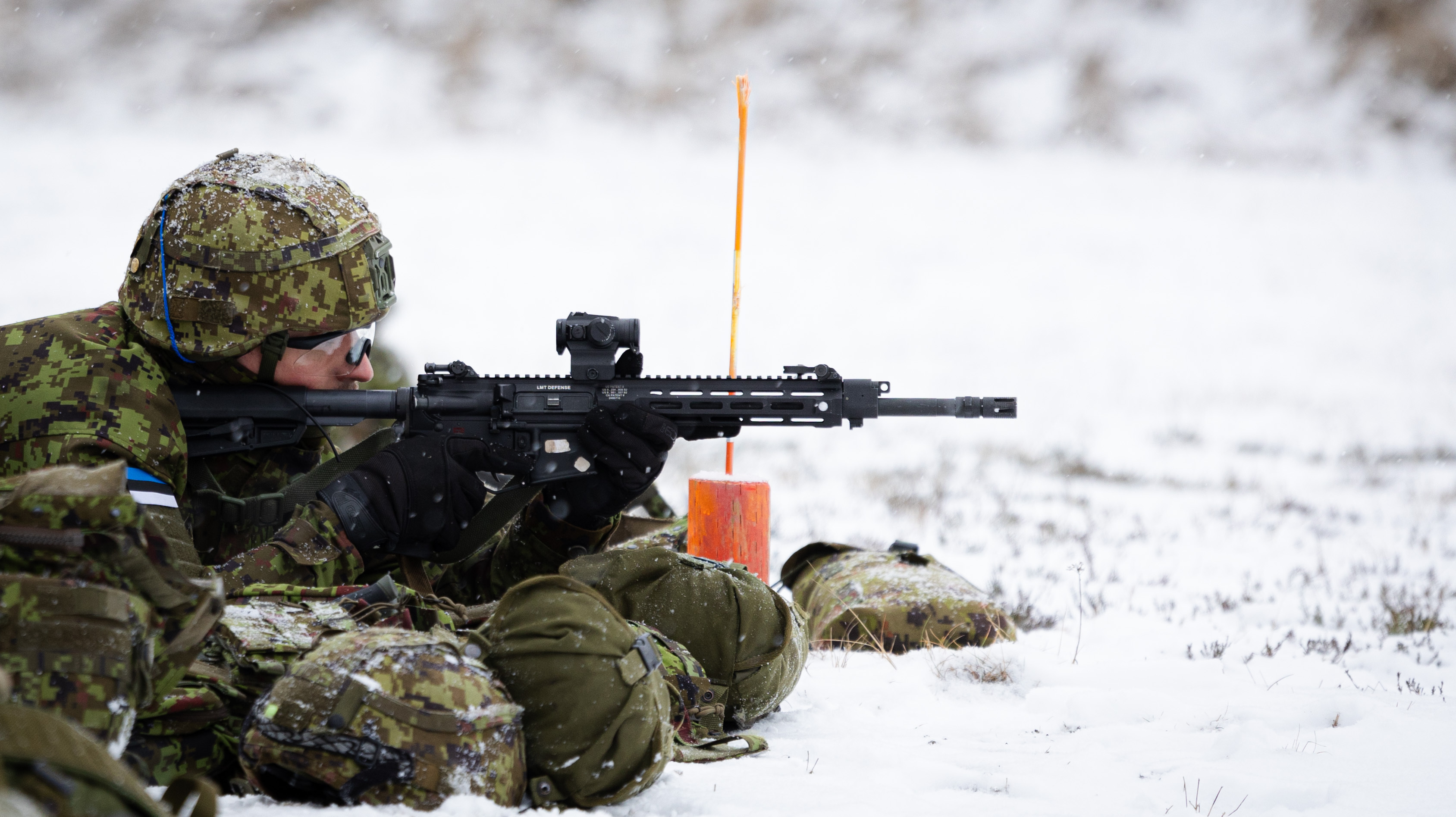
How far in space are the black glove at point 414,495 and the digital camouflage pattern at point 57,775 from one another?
1.69 m

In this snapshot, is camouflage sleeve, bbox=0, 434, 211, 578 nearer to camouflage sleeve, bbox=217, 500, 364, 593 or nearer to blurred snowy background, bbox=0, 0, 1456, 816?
camouflage sleeve, bbox=217, 500, 364, 593

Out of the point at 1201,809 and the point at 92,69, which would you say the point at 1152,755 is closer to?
the point at 1201,809

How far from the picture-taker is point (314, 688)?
2.05 meters

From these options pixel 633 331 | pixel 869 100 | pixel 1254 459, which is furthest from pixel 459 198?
pixel 633 331

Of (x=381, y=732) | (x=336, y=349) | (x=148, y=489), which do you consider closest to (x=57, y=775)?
(x=381, y=732)

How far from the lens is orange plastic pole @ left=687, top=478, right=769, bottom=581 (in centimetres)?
465

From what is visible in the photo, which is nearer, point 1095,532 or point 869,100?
point 1095,532

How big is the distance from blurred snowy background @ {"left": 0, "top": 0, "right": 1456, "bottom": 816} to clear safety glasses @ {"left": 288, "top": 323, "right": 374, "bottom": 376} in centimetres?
172

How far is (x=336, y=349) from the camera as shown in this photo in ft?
11.7

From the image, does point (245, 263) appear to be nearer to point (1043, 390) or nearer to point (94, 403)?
point (94, 403)

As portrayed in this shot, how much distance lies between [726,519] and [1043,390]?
18.9 meters

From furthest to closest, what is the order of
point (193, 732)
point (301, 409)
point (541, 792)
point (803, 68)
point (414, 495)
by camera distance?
point (803, 68) → point (301, 409) → point (414, 495) → point (193, 732) → point (541, 792)

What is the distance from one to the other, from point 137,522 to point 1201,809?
237 centimetres

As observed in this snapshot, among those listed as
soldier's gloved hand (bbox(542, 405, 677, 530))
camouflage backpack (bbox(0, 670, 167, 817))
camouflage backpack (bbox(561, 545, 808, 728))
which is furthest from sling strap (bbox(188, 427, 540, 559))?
camouflage backpack (bbox(0, 670, 167, 817))
